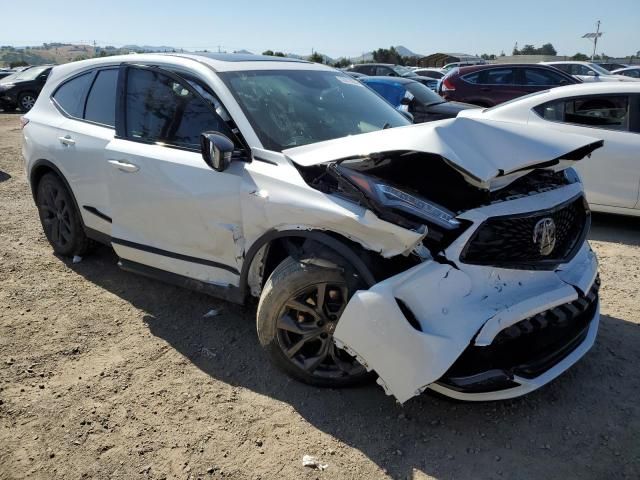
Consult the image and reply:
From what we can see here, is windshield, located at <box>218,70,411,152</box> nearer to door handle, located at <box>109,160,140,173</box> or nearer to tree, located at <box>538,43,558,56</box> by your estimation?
door handle, located at <box>109,160,140,173</box>

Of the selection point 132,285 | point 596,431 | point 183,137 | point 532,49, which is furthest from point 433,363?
point 532,49

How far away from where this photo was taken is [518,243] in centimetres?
252

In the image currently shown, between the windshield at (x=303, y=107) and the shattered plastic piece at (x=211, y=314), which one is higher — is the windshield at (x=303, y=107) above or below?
above

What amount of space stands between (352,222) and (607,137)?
3.93 metres

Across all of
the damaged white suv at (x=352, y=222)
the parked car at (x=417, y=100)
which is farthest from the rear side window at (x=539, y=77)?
the damaged white suv at (x=352, y=222)

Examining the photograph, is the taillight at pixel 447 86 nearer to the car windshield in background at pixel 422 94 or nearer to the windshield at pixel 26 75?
the car windshield in background at pixel 422 94

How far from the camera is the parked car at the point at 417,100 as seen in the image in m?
8.49

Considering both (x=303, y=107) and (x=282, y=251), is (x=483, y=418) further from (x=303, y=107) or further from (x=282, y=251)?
(x=303, y=107)

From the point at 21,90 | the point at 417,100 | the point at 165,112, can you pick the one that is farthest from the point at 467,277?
the point at 21,90

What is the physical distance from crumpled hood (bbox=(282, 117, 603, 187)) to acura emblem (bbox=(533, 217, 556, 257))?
0.95 ft

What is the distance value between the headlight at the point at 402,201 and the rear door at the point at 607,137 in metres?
3.37

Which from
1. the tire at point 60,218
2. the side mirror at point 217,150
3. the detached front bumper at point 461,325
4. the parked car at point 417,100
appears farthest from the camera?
the parked car at point 417,100

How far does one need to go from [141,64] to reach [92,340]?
2021mm

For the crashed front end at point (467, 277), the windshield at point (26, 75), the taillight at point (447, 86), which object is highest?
the windshield at point (26, 75)
